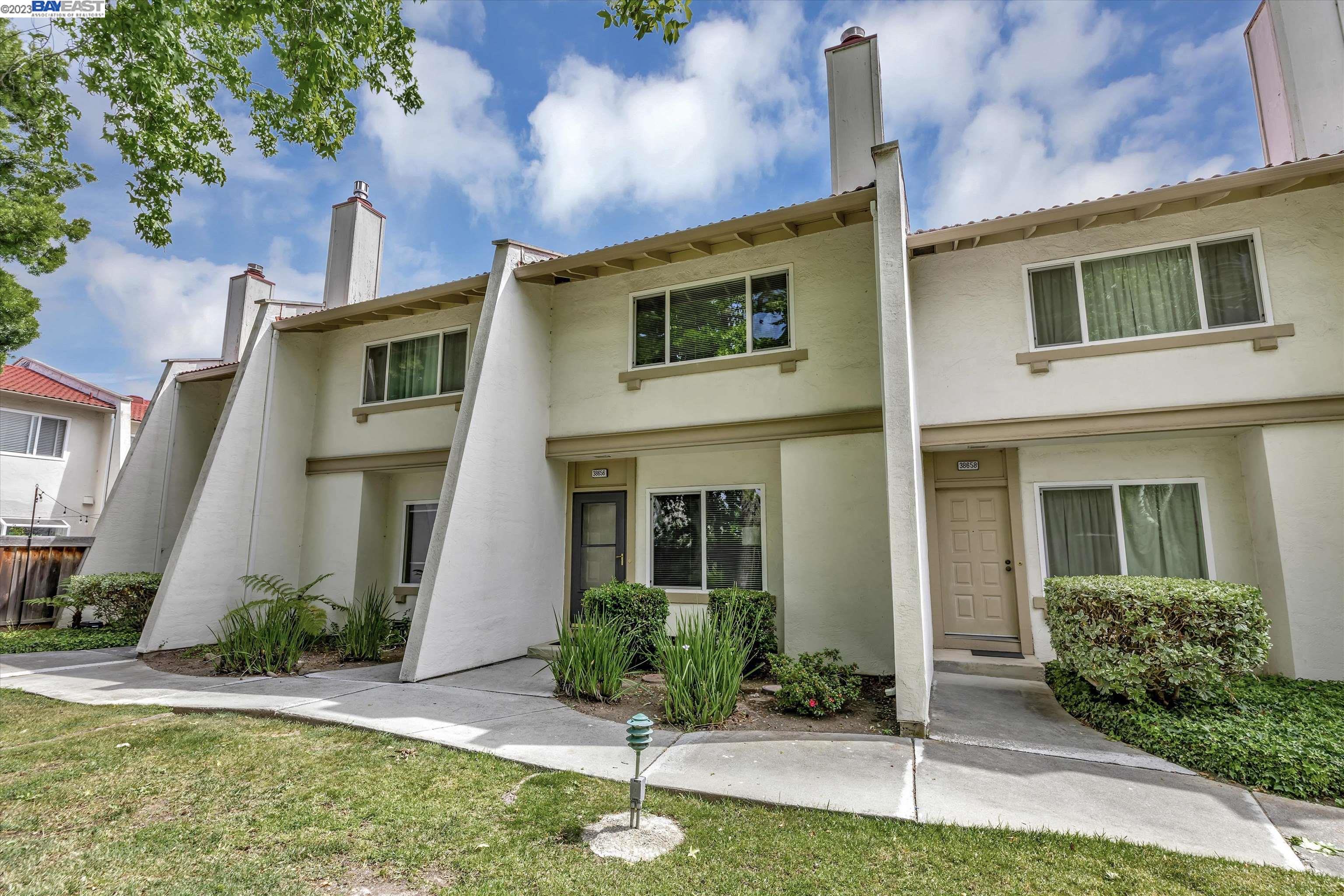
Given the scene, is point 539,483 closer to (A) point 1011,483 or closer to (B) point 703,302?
(B) point 703,302

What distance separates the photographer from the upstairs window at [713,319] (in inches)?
367

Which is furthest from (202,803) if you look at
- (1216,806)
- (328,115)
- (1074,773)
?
(328,115)

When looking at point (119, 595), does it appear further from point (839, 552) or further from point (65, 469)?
point (839, 552)

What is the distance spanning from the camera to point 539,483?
1009cm

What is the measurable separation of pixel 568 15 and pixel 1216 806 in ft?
32.8

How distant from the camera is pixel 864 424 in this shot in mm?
8219

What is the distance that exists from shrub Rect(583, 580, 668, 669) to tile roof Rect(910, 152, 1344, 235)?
19.7 feet

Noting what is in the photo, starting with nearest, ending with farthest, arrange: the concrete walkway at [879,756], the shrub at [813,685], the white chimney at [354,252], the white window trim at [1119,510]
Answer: the concrete walkway at [879,756] < the shrub at [813,685] < the white window trim at [1119,510] < the white chimney at [354,252]

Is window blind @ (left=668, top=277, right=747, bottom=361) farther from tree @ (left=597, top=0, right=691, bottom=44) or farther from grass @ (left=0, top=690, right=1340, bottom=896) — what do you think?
grass @ (left=0, top=690, right=1340, bottom=896)

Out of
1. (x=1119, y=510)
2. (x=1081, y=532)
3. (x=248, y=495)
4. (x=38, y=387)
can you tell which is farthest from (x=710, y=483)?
(x=38, y=387)

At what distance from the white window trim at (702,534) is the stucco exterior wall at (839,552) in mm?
791

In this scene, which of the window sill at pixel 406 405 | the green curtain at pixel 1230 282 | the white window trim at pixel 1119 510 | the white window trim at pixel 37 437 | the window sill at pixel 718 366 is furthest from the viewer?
the white window trim at pixel 37 437

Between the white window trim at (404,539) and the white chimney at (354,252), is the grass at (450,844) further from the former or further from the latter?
the white chimney at (354,252)

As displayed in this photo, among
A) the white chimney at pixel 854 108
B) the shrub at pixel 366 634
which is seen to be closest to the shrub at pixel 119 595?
the shrub at pixel 366 634
